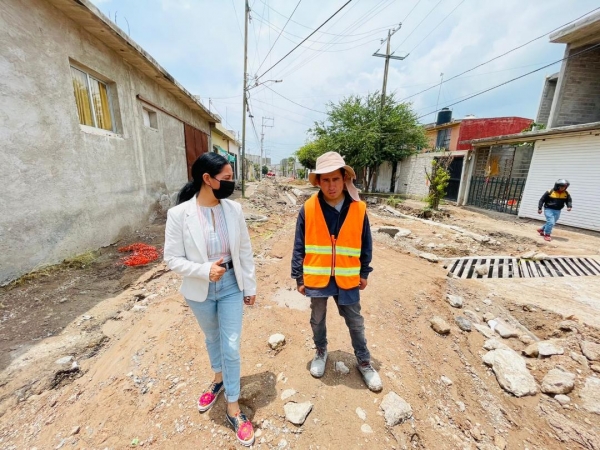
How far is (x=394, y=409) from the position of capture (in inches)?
73.5

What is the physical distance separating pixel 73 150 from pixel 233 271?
184 inches

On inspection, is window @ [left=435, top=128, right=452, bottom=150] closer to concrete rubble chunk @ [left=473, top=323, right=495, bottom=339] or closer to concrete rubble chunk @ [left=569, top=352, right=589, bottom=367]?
concrete rubble chunk @ [left=473, top=323, right=495, bottom=339]

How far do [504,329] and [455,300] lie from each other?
2.11 ft

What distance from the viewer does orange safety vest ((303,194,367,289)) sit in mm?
1907

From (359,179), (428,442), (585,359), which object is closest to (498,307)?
(585,359)

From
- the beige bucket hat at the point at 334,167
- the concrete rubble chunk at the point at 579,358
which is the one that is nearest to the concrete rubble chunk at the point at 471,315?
the concrete rubble chunk at the point at 579,358

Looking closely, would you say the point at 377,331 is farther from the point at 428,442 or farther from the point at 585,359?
the point at 585,359

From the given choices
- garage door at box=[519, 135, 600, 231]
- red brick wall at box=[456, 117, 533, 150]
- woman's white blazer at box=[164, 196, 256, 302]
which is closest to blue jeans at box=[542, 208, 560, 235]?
garage door at box=[519, 135, 600, 231]

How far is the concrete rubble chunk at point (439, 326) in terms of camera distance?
290cm

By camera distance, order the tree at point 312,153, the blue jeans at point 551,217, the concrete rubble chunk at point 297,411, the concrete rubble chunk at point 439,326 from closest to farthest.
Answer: the concrete rubble chunk at point 297,411, the concrete rubble chunk at point 439,326, the blue jeans at point 551,217, the tree at point 312,153

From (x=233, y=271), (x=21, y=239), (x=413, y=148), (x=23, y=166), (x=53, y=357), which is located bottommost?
(x=53, y=357)

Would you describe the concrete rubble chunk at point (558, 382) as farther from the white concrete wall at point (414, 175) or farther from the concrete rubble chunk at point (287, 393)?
the white concrete wall at point (414, 175)

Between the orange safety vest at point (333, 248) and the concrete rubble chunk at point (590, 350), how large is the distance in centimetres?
261

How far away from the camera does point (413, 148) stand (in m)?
17.0
